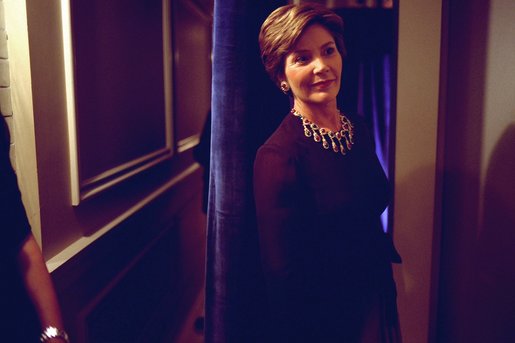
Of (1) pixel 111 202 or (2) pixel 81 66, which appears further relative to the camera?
(1) pixel 111 202

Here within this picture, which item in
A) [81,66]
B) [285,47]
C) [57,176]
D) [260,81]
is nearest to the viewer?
[285,47]

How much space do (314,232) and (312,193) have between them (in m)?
0.09

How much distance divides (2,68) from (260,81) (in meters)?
0.75

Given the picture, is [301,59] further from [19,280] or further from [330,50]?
[19,280]

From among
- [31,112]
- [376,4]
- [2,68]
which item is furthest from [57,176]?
[376,4]

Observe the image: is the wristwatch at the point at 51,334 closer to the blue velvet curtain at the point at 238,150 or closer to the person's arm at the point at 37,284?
the person's arm at the point at 37,284

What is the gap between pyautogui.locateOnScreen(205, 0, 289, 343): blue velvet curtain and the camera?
1208 millimetres

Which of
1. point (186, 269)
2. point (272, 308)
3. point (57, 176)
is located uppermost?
point (57, 176)

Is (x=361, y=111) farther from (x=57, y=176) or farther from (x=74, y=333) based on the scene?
(x=74, y=333)

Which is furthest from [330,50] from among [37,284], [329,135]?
[37,284]

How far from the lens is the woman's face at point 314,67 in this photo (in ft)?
3.67

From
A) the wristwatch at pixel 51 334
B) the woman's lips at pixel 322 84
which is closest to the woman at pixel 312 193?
the woman's lips at pixel 322 84

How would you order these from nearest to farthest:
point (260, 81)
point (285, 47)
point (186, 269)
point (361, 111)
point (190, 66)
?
1. point (285, 47)
2. point (260, 81)
3. point (361, 111)
4. point (186, 269)
5. point (190, 66)

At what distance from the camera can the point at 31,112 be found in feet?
4.80
